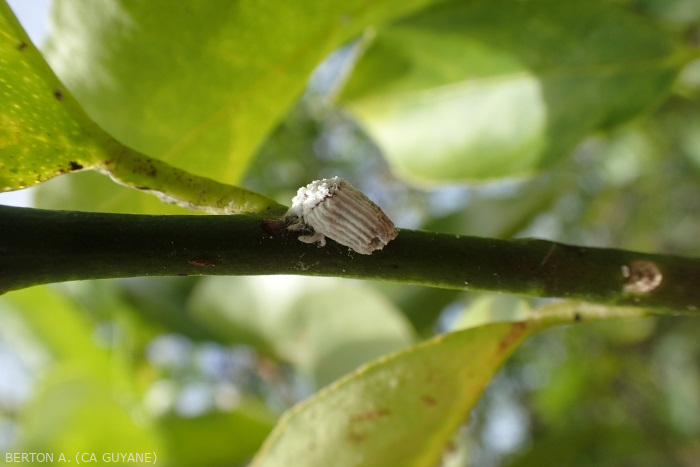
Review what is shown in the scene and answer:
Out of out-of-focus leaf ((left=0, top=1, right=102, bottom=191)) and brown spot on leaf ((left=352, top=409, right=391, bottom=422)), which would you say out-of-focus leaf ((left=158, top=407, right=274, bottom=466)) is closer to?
brown spot on leaf ((left=352, top=409, right=391, bottom=422))

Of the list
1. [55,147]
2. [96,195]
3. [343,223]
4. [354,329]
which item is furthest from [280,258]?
[354,329]

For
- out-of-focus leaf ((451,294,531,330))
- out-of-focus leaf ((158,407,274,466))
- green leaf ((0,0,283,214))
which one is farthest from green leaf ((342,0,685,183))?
green leaf ((0,0,283,214))

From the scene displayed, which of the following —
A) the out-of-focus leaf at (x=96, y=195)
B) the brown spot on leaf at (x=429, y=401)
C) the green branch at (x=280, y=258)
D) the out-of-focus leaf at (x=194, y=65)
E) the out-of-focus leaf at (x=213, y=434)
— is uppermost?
the out-of-focus leaf at (x=194, y=65)

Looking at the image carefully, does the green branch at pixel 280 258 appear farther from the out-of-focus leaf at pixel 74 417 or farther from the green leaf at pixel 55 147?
the out-of-focus leaf at pixel 74 417

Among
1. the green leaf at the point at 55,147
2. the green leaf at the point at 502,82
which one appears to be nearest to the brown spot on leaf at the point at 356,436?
the green leaf at the point at 55,147

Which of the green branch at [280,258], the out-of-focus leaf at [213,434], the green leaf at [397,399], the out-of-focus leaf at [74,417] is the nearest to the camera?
the green branch at [280,258]

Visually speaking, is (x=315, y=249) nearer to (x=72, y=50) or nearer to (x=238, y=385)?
(x=72, y=50)
